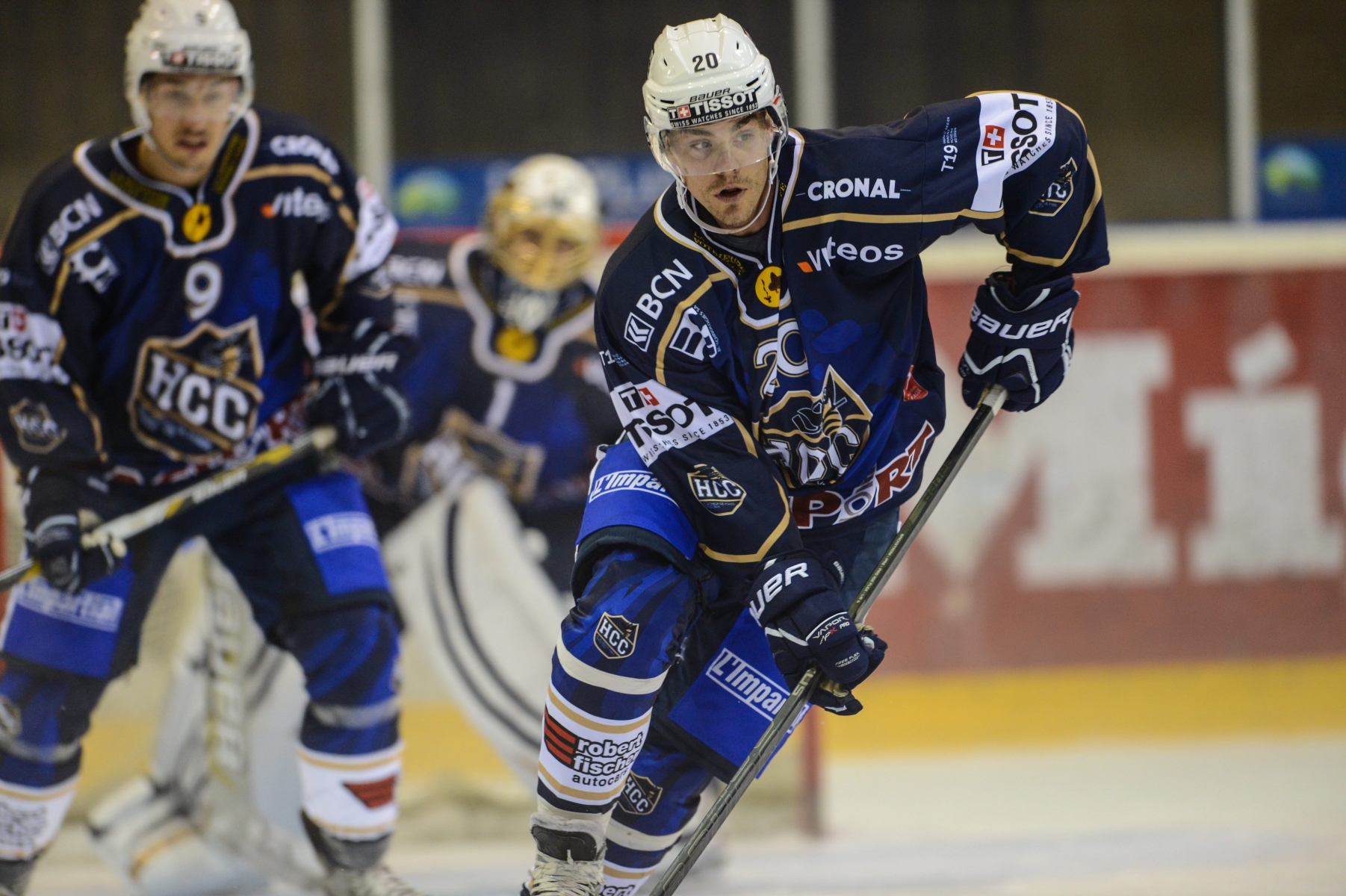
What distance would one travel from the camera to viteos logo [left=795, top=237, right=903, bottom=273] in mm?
2273

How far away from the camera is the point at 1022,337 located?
8.27 ft

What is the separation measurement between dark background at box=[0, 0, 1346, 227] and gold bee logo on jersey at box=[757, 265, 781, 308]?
3438 millimetres

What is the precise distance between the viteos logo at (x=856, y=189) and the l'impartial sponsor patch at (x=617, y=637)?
68 centimetres

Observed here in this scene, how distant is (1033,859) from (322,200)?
85.7 inches

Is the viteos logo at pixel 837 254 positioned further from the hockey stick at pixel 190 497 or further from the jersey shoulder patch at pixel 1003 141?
the hockey stick at pixel 190 497

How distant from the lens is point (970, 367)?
2641 millimetres

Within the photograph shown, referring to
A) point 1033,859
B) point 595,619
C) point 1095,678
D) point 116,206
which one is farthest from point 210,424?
point 1095,678

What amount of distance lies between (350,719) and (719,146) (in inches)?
53.7

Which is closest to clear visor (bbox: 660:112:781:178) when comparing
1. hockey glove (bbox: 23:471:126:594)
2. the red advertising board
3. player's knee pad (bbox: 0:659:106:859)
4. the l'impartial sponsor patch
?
the l'impartial sponsor patch

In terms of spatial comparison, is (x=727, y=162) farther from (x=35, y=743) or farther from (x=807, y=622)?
(x=35, y=743)

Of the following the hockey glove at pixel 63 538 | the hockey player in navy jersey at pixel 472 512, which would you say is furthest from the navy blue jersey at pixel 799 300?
the hockey player in navy jersey at pixel 472 512

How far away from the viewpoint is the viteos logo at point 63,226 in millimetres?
2785

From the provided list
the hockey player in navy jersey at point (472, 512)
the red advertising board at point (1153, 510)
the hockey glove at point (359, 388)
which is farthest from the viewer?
the red advertising board at point (1153, 510)

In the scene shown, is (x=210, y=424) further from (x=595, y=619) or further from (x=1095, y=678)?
(x=1095, y=678)
